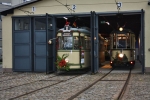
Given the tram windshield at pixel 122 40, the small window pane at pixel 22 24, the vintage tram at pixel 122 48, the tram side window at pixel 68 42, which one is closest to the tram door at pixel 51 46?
the tram side window at pixel 68 42

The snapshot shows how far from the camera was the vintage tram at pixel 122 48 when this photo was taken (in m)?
23.1

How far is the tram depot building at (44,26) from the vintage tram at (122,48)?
2497 mm

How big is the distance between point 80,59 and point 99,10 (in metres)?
3.40

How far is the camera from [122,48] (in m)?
23.3

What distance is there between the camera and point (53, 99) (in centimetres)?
1011

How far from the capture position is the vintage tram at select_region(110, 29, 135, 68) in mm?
23125

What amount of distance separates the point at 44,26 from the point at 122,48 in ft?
20.0

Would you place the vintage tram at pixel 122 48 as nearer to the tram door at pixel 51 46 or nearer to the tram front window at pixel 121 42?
the tram front window at pixel 121 42

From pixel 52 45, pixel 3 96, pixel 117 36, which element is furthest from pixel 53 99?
pixel 117 36

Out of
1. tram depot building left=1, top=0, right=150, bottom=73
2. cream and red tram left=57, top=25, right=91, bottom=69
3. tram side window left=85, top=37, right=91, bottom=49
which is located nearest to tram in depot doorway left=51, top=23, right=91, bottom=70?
cream and red tram left=57, top=25, right=91, bottom=69

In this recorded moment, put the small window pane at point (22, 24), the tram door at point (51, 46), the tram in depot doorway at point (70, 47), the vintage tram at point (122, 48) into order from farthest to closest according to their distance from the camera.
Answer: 1. the vintage tram at point (122, 48)
2. the small window pane at point (22, 24)
3. the tram door at point (51, 46)
4. the tram in depot doorway at point (70, 47)

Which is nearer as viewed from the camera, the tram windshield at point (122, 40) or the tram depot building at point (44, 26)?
the tram depot building at point (44, 26)

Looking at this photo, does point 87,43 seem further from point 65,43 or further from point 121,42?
point 121,42

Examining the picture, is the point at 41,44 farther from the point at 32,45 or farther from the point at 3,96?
the point at 3,96
